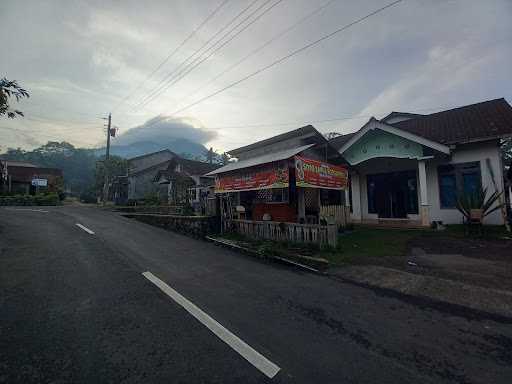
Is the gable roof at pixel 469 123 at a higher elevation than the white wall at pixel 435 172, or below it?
higher

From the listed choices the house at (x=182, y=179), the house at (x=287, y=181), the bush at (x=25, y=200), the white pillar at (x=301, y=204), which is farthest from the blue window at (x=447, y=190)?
the bush at (x=25, y=200)

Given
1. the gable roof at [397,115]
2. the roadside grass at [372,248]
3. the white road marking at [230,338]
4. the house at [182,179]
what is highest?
the gable roof at [397,115]

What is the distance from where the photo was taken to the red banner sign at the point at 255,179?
990 centimetres

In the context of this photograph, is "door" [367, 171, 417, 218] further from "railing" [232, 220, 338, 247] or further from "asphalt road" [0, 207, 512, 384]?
"asphalt road" [0, 207, 512, 384]

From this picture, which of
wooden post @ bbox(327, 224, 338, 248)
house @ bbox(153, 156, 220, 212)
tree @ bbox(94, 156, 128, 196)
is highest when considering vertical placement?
tree @ bbox(94, 156, 128, 196)

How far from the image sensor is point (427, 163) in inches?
565

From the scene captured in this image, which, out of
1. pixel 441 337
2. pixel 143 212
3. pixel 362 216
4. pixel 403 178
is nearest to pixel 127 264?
pixel 441 337

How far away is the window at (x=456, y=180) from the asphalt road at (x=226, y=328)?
11787mm

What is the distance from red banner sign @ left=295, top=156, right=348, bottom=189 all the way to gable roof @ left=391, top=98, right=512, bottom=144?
5.03 metres

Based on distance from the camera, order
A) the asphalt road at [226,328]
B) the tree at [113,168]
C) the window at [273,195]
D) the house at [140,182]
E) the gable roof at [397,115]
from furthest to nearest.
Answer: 1. the tree at [113,168]
2. the house at [140,182]
3. the gable roof at [397,115]
4. the window at [273,195]
5. the asphalt road at [226,328]

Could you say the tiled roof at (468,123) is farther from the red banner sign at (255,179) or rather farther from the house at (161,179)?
the house at (161,179)

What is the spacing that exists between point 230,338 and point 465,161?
1570 cm

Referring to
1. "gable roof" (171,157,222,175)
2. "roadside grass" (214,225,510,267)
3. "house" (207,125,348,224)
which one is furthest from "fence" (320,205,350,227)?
"gable roof" (171,157,222,175)

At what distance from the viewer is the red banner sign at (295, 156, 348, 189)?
9.66 meters
